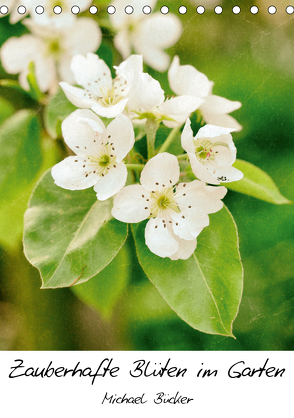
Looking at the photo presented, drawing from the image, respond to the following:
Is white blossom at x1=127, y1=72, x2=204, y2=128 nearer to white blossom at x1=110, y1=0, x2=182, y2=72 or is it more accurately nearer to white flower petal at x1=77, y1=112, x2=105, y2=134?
white flower petal at x1=77, y1=112, x2=105, y2=134

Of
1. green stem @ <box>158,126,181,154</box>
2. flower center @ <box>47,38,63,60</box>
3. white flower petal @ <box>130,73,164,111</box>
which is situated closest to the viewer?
white flower petal @ <box>130,73,164,111</box>

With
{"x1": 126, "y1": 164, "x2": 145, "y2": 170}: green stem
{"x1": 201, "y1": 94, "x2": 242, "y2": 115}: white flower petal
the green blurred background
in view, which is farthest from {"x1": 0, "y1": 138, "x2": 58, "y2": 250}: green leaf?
{"x1": 201, "y1": 94, "x2": 242, "y2": 115}: white flower petal

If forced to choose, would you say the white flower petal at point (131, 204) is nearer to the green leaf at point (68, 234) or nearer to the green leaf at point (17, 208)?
the green leaf at point (68, 234)

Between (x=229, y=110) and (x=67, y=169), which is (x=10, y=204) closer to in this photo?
(x=67, y=169)

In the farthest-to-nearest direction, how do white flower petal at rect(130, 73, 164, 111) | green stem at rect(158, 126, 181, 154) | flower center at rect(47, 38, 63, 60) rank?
flower center at rect(47, 38, 63, 60) → green stem at rect(158, 126, 181, 154) → white flower petal at rect(130, 73, 164, 111)

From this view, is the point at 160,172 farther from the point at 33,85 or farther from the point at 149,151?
the point at 33,85

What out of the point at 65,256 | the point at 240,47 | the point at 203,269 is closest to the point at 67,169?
the point at 65,256

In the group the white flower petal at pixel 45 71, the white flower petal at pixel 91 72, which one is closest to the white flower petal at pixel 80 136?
the white flower petal at pixel 91 72
